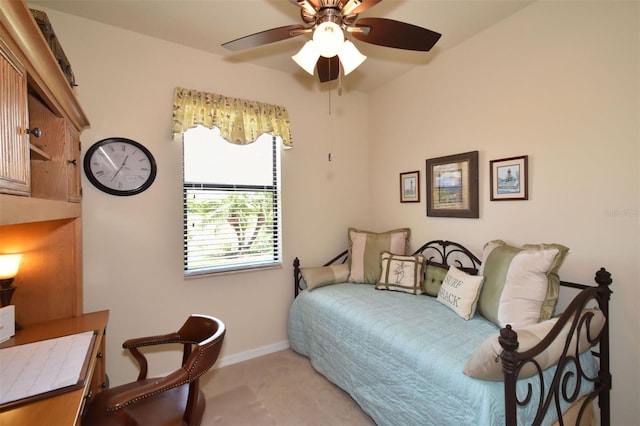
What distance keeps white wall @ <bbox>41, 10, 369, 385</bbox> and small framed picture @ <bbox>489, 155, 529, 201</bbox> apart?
5.29 feet

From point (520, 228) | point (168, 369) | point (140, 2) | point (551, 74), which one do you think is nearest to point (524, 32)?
point (551, 74)

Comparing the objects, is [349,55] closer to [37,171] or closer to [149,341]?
[37,171]

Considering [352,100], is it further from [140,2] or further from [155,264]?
[155,264]

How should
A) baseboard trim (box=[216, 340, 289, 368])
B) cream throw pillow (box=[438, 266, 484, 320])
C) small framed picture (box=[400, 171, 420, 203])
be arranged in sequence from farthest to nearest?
small framed picture (box=[400, 171, 420, 203]), baseboard trim (box=[216, 340, 289, 368]), cream throw pillow (box=[438, 266, 484, 320])

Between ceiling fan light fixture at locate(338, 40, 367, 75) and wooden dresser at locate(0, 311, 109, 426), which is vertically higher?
ceiling fan light fixture at locate(338, 40, 367, 75)

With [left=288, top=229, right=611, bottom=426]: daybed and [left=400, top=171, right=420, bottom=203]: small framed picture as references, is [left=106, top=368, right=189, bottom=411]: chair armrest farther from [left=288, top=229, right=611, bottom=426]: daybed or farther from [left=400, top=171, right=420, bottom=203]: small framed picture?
[left=400, top=171, right=420, bottom=203]: small framed picture

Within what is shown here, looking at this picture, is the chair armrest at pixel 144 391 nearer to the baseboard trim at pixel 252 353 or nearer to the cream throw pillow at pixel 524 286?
the baseboard trim at pixel 252 353

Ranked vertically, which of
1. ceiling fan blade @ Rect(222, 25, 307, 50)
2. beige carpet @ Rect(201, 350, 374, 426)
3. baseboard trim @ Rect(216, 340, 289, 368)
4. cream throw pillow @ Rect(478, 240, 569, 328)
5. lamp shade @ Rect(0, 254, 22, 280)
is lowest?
beige carpet @ Rect(201, 350, 374, 426)

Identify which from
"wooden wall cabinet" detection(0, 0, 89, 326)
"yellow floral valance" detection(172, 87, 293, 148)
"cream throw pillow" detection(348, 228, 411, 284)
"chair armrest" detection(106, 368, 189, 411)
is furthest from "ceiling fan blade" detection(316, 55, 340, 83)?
"chair armrest" detection(106, 368, 189, 411)

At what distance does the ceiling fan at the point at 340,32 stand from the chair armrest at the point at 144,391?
165 cm

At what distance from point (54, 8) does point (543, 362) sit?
3.62 meters

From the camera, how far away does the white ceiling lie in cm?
197

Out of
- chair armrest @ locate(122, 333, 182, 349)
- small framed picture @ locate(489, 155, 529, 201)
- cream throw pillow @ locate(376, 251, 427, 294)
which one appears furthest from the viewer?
cream throw pillow @ locate(376, 251, 427, 294)

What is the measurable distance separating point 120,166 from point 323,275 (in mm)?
1963
